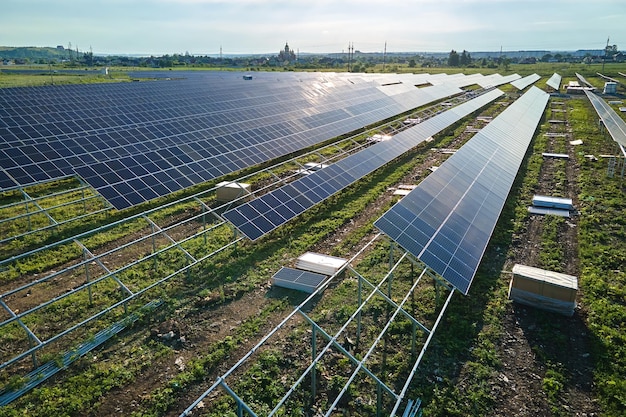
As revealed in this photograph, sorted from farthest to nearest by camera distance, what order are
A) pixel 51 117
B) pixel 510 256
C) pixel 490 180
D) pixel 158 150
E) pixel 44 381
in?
pixel 51 117, pixel 158 150, pixel 490 180, pixel 510 256, pixel 44 381

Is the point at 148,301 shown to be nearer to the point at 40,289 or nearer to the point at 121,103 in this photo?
the point at 40,289

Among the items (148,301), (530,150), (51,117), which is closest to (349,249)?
(148,301)

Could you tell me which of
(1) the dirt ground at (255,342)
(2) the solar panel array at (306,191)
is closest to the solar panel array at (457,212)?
(1) the dirt ground at (255,342)

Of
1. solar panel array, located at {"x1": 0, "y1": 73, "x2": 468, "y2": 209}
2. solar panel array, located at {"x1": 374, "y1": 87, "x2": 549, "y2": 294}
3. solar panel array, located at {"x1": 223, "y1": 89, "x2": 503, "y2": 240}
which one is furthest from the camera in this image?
solar panel array, located at {"x1": 0, "y1": 73, "x2": 468, "y2": 209}

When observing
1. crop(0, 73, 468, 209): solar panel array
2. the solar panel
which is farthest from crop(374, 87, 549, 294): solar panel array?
crop(0, 73, 468, 209): solar panel array

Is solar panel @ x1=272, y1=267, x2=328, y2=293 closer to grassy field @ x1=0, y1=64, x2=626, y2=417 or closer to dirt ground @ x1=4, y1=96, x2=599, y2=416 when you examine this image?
dirt ground @ x1=4, y1=96, x2=599, y2=416

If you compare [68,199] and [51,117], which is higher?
[51,117]
